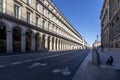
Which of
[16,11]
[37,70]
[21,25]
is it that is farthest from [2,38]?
[37,70]

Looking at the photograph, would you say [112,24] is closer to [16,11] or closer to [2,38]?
[16,11]

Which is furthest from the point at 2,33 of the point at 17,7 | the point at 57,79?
the point at 57,79

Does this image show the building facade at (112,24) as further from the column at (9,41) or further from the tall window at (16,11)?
the tall window at (16,11)

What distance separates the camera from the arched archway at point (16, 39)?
3284 centimetres

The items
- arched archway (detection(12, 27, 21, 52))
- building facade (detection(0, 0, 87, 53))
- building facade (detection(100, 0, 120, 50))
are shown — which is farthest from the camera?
building facade (detection(100, 0, 120, 50))

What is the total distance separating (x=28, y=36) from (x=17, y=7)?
8122 mm

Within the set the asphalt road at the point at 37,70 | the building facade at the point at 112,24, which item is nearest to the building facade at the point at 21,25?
the asphalt road at the point at 37,70

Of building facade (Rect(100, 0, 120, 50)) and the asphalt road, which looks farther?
building facade (Rect(100, 0, 120, 50))

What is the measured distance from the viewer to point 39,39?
1766 inches

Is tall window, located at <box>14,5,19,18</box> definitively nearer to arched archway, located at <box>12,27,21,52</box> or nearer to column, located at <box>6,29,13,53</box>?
arched archway, located at <box>12,27,21,52</box>

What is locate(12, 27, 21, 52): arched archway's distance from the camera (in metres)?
32.8

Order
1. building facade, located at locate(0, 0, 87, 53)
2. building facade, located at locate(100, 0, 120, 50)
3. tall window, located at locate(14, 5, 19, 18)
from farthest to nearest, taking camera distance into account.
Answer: building facade, located at locate(100, 0, 120, 50) < tall window, located at locate(14, 5, 19, 18) < building facade, located at locate(0, 0, 87, 53)

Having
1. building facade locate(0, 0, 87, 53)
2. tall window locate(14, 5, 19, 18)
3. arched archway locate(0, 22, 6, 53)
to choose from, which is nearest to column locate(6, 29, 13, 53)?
building facade locate(0, 0, 87, 53)

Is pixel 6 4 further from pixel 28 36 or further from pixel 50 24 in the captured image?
pixel 50 24
